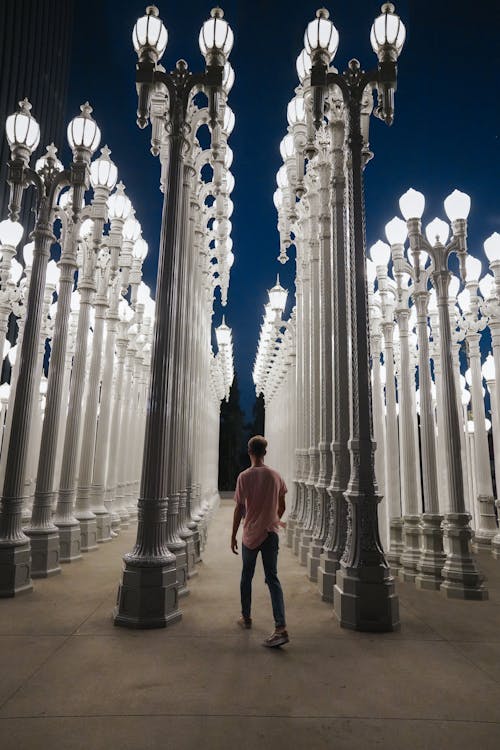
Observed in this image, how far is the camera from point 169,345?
22.2ft

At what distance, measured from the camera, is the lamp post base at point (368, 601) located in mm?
5836

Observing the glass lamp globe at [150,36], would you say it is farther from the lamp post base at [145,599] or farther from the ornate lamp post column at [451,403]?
the lamp post base at [145,599]

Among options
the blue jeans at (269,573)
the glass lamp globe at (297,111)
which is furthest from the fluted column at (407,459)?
the blue jeans at (269,573)

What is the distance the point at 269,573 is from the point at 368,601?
1.37 metres

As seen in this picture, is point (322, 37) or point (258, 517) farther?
point (322, 37)

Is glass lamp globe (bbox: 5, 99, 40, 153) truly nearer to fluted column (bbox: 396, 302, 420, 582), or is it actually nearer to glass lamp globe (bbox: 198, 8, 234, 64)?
glass lamp globe (bbox: 198, 8, 234, 64)

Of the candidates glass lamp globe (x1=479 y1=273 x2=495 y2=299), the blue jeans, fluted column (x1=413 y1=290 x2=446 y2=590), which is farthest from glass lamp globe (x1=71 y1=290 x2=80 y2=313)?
glass lamp globe (x1=479 y1=273 x2=495 y2=299)

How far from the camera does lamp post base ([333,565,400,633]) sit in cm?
584

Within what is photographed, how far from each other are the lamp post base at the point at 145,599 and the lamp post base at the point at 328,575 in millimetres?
2440

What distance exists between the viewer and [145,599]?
19.1 ft

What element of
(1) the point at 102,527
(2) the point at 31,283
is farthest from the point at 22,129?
(1) the point at 102,527

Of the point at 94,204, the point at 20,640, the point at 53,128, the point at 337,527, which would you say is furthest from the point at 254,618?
the point at 53,128

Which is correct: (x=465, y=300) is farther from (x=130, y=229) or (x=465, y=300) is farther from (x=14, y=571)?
(x=14, y=571)

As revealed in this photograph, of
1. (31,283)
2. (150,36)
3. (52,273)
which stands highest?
(150,36)
